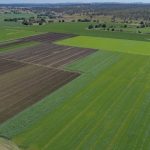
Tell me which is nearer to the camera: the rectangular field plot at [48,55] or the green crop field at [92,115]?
the green crop field at [92,115]

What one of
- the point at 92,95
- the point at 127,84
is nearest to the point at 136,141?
the point at 92,95

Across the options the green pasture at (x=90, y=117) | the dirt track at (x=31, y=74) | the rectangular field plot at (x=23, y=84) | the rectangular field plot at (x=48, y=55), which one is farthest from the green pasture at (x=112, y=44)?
the rectangular field plot at (x=23, y=84)

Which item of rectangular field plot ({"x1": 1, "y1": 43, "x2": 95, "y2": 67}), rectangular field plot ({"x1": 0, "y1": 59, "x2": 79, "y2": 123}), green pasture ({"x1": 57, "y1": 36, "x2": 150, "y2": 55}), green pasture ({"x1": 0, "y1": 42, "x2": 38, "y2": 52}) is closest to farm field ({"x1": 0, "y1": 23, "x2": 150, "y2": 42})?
green pasture ({"x1": 57, "y1": 36, "x2": 150, "y2": 55})

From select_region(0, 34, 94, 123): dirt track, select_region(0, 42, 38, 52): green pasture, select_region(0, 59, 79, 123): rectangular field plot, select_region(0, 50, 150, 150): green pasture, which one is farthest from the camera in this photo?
select_region(0, 42, 38, 52): green pasture

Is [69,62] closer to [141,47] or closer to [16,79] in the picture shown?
[16,79]

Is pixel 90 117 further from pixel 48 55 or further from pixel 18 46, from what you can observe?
pixel 18 46

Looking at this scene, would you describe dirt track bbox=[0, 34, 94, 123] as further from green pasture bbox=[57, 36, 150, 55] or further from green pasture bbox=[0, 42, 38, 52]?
green pasture bbox=[57, 36, 150, 55]

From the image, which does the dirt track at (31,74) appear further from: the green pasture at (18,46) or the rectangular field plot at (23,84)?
the green pasture at (18,46)
